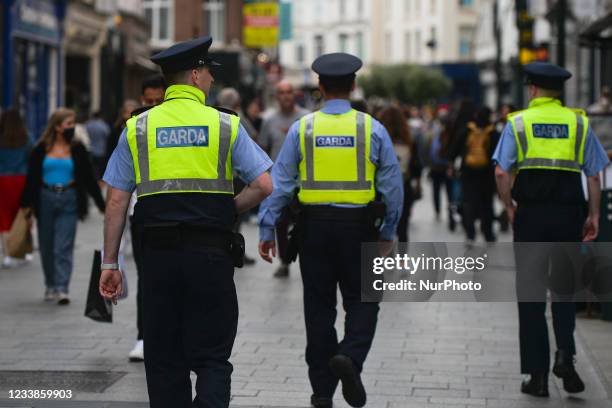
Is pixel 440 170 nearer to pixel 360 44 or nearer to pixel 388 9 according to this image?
pixel 388 9

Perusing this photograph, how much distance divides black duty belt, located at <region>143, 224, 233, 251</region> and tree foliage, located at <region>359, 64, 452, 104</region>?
70.9 meters

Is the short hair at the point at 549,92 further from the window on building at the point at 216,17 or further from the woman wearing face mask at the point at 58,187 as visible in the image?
the window on building at the point at 216,17

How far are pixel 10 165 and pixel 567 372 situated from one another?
8.64m

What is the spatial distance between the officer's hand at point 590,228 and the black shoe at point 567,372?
→ 0.68 meters

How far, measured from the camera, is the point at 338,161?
7086mm

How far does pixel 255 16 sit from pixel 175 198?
39414 millimetres

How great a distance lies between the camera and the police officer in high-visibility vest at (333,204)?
277 inches

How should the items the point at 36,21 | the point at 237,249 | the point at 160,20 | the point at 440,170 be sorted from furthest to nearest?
the point at 160,20 < the point at 36,21 < the point at 440,170 < the point at 237,249

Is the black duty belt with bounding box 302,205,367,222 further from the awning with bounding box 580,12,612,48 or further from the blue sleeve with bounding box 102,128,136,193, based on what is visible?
the awning with bounding box 580,12,612,48

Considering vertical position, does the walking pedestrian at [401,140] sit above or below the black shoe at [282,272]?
above

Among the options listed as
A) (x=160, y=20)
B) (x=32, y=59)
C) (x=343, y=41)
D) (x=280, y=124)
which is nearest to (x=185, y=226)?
(x=280, y=124)

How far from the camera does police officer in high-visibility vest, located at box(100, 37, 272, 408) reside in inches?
213

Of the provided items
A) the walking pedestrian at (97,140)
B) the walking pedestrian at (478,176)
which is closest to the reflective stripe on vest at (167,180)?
the walking pedestrian at (478,176)

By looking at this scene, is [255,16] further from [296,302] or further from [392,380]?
[392,380]
